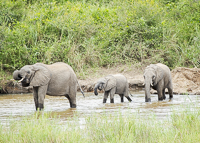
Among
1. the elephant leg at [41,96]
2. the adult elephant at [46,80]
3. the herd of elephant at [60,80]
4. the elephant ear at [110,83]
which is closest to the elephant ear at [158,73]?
the herd of elephant at [60,80]

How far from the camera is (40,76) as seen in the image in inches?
348

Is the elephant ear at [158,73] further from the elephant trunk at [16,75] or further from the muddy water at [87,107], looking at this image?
the elephant trunk at [16,75]

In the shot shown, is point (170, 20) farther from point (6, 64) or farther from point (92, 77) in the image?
point (6, 64)

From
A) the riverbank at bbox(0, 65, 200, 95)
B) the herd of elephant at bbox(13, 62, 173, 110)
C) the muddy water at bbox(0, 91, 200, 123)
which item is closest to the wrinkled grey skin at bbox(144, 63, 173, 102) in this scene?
the herd of elephant at bbox(13, 62, 173, 110)

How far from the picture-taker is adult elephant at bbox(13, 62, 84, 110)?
873 cm

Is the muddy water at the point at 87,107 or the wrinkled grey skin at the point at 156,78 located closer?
the muddy water at the point at 87,107

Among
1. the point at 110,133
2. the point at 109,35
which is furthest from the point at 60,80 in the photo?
the point at 109,35

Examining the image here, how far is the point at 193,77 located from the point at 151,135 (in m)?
8.77

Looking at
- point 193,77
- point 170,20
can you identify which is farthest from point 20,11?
point 193,77

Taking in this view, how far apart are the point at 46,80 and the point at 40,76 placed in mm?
185

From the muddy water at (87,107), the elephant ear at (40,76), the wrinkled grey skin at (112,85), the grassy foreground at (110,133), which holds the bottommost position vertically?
the muddy water at (87,107)

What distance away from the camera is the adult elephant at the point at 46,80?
8730mm

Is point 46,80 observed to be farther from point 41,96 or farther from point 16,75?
point 16,75

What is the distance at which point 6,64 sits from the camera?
14305 millimetres
